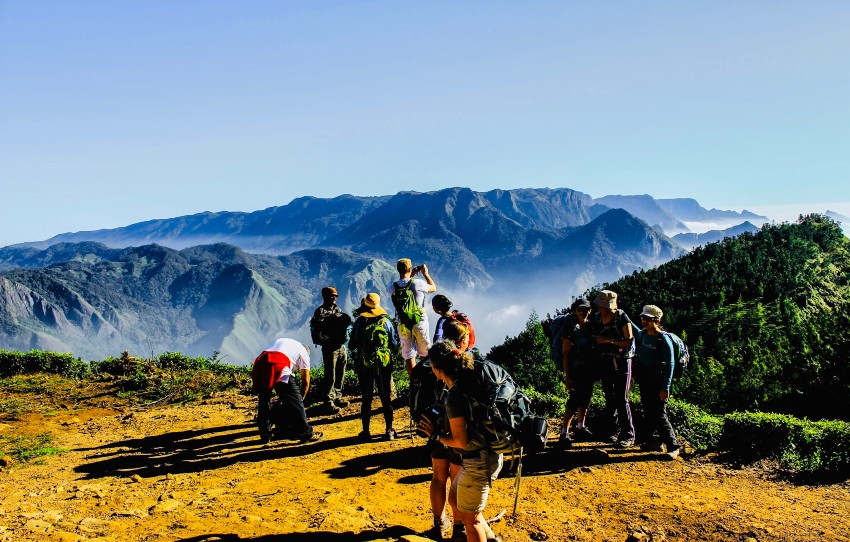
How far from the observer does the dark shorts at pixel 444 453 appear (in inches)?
194

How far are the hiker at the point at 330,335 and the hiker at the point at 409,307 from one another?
1310 millimetres

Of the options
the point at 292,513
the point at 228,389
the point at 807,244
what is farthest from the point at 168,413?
the point at 807,244

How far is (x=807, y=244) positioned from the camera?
55156 mm

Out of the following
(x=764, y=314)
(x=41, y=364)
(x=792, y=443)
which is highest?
(x=764, y=314)

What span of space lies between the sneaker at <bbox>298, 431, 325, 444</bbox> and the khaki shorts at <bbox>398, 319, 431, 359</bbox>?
5.42ft

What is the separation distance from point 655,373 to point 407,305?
11.2 feet

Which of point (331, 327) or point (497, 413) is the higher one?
point (331, 327)

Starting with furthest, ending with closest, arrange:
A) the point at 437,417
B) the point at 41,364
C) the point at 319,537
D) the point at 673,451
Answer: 1. the point at 41,364
2. the point at 673,451
3. the point at 319,537
4. the point at 437,417

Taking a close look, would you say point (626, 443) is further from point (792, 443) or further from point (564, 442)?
point (792, 443)

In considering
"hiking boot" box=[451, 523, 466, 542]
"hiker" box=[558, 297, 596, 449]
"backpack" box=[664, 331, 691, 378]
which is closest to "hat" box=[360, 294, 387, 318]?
"hiker" box=[558, 297, 596, 449]

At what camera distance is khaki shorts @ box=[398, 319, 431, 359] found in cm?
832

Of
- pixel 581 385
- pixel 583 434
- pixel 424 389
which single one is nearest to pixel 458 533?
pixel 424 389

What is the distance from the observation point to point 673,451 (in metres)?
7.37

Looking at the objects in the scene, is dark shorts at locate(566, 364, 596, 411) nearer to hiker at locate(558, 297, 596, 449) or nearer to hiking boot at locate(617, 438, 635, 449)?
hiker at locate(558, 297, 596, 449)
